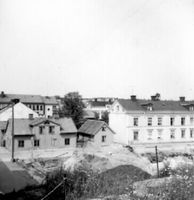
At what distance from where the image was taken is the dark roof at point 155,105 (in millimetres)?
41438

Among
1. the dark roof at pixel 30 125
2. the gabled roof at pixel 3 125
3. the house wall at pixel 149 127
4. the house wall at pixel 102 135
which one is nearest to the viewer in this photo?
the dark roof at pixel 30 125

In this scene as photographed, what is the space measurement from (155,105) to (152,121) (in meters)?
2.82

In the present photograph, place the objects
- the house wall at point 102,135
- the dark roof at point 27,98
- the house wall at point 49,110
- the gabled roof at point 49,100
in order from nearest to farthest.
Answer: the house wall at point 102,135, the dark roof at point 27,98, the house wall at point 49,110, the gabled roof at point 49,100

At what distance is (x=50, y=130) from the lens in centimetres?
3691

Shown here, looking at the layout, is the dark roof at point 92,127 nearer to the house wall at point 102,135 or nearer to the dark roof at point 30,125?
the house wall at point 102,135

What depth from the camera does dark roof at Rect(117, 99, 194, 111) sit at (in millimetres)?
41438

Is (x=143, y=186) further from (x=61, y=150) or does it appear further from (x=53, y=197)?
(x=61, y=150)

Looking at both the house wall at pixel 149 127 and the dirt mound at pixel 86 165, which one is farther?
the house wall at pixel 149 127

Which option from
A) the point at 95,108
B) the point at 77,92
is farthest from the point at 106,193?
the point at 95,108

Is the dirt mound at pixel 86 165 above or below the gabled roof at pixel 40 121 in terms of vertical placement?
below

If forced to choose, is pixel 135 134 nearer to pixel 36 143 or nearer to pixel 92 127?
pixel 92 127

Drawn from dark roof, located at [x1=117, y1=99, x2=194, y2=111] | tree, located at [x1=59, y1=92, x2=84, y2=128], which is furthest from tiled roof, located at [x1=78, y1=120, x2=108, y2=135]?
tree, located at [x1=59, y1=92, x2=84, y2=128]

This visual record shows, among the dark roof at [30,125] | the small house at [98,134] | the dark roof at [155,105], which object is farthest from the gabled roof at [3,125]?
the dark roof at [155,105]

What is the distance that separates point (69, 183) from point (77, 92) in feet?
147
